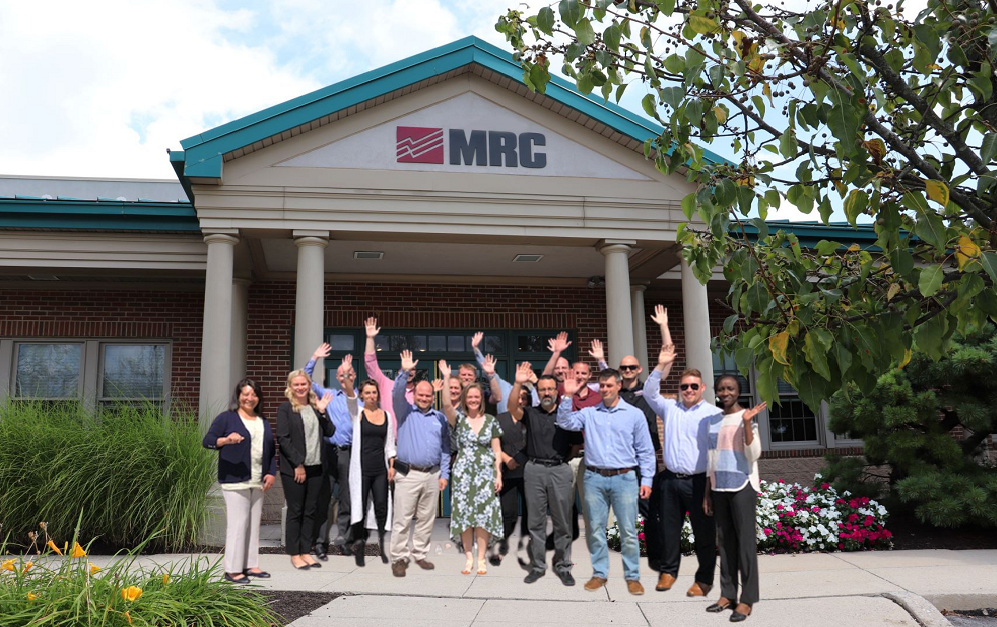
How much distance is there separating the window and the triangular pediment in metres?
5.39

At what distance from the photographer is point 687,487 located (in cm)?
441

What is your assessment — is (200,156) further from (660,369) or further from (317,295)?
(660,369)

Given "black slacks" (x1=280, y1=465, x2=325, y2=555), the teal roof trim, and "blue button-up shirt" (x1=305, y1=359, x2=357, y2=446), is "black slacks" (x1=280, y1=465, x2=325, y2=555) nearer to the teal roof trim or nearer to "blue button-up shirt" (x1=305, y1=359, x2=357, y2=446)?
"blue button-up shirt" (x1=305, y1=359, x2=357, y2=446)

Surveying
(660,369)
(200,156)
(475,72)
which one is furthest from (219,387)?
(660,369)

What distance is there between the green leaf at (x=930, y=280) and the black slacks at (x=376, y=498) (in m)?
3.41

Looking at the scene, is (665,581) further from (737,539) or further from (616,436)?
(616,436)

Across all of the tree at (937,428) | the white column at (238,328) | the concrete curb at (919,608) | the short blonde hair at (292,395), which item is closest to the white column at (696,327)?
the tree at (937,428)

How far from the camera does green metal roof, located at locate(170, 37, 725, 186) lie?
31.8ft

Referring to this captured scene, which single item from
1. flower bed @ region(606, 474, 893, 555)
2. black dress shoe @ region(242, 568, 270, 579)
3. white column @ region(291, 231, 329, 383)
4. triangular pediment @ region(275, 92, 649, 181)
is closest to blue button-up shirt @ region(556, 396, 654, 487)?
black dress shoe @ region(242, 568, 270, 579)

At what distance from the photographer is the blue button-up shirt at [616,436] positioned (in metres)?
4.45

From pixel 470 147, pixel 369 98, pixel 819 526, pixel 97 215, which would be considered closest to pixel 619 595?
pixel 819 526

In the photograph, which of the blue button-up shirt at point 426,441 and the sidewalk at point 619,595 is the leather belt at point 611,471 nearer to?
the blue button-up shirt at point 426,441

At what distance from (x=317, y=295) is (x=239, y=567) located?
506 cm

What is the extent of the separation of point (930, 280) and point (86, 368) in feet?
43.8
